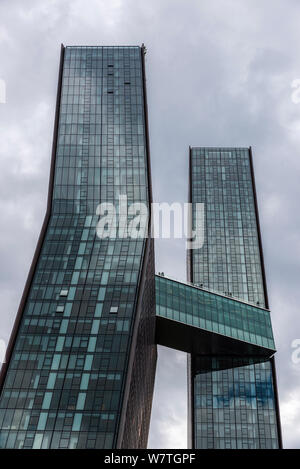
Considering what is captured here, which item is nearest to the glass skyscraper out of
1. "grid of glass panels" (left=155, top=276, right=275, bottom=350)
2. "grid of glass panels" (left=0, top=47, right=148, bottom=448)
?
"grid of glass panels" (left=0, top=47, right=148, bottom=448)

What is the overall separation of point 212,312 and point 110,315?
5955 centimetres

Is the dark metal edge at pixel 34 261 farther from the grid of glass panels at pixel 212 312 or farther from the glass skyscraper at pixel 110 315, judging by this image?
the grid of glass panels at pixel 212 312

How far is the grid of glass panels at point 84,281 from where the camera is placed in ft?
298

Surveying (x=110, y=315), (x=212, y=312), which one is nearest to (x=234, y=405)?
(x=212, y=312)

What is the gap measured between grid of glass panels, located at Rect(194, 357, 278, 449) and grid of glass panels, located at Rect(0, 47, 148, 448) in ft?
229

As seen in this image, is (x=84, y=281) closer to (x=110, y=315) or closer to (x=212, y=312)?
(x=110, y=315)

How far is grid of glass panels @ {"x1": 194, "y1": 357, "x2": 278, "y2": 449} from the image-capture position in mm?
158625

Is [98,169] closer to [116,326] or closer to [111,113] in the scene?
[111,113]

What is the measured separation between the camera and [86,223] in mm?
121688

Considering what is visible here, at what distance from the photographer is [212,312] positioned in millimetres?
157875

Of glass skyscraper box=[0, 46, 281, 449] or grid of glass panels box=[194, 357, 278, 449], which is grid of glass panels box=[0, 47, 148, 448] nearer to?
glass skyscraper box=[0, 46, 281, 449]

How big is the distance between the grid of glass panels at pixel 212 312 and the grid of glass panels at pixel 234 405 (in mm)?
13811

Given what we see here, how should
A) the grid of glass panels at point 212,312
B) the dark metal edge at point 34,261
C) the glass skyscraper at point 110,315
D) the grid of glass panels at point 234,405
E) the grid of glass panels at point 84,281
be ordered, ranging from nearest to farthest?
the grid of glass panels at point 84,281, the glass skyscraper at point 110,315, the dark metal edge at point 34,261, the grid of glass panels at point 212,312, the grid of glass panels at point 234,405

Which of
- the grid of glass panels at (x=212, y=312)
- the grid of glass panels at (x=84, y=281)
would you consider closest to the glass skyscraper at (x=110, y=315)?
the grid of glass panels at (x=84, y=281)
